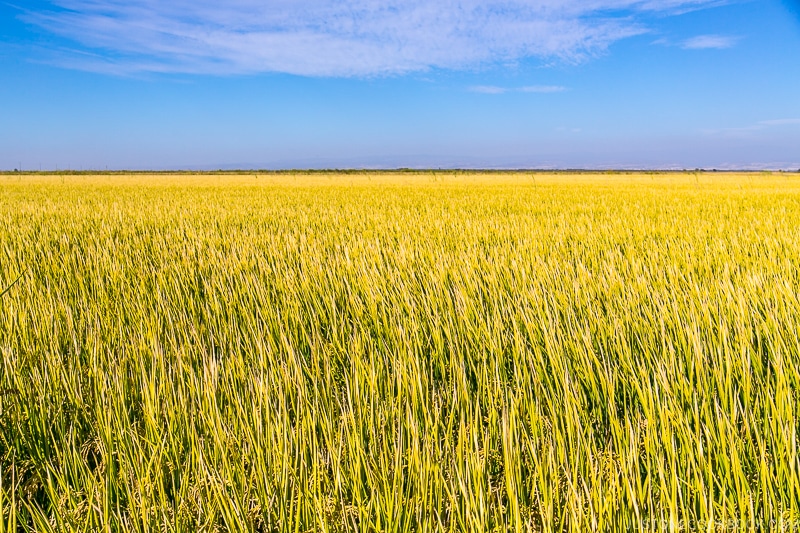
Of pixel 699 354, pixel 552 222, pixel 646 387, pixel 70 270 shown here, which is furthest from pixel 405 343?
pixel 552 222

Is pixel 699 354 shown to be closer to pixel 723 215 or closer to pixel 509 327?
pixel 509 327

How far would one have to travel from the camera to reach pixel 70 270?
305cm

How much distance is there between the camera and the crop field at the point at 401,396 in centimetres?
85

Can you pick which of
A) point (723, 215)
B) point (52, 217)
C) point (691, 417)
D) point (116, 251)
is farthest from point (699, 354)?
point (52, 217)

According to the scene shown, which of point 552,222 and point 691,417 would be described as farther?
point 552,222

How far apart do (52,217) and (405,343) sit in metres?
6.58

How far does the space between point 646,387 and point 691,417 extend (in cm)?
11

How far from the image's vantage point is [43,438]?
1.20 meters

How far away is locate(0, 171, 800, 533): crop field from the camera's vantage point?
85 centimetres

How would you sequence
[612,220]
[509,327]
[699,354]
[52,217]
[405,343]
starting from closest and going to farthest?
[699,354] → [405,343] → [509,327] → [612,220] → [52,217]

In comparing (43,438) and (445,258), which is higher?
(445,258)

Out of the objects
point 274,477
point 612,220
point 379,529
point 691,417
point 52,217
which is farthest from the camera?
point 52,217

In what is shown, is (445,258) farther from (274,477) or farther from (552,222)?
(552,222)

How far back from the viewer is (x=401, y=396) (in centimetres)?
125
